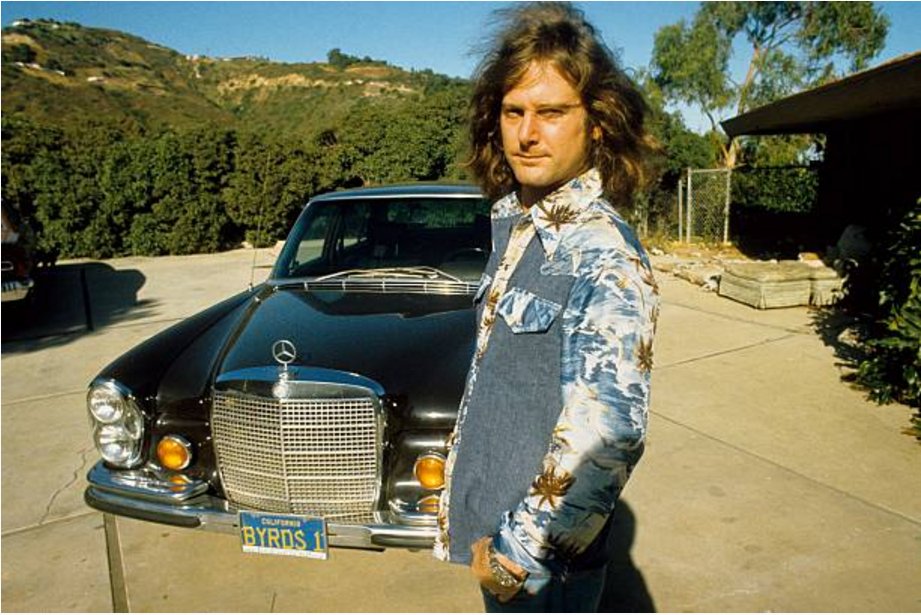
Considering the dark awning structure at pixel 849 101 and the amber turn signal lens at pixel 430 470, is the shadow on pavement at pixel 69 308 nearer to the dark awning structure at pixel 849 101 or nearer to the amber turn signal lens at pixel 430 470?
the amber turn signal lens at pixel 430 470

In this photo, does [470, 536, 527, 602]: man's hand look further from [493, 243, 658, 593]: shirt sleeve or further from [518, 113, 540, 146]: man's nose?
[518, 113, 540, 146]: man's nose

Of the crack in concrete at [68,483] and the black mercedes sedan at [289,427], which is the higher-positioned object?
the black mercedes sedan at [289,427]

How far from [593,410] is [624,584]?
198 cm

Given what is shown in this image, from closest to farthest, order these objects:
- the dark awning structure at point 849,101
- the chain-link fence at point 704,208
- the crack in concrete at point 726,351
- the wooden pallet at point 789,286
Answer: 1. the crack in concrete at point 726,351
2. the dark awning structure at point 849,101
3. the wooden pallet at point 789,286
4. the chain-link fence at point 704,208

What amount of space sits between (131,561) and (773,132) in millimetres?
13118

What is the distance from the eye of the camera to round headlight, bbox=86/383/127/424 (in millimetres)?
2674

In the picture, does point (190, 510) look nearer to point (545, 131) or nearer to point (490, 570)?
point (490, 570)

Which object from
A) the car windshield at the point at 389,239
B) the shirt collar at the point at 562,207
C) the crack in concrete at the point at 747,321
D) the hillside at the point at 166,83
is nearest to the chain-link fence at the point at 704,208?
the crack in concrete at the point at 747,321

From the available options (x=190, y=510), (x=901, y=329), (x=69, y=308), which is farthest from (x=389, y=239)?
(x=69, y=308)

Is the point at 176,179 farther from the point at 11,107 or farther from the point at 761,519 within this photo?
the point at 11,107

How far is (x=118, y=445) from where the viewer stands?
106 inches

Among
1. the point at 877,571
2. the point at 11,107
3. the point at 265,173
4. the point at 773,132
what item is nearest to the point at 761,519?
the point at 877,571

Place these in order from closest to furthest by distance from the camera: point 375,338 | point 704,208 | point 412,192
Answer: point 375,338, point 412,192, point 704,208

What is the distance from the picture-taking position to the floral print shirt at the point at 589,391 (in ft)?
3.65
